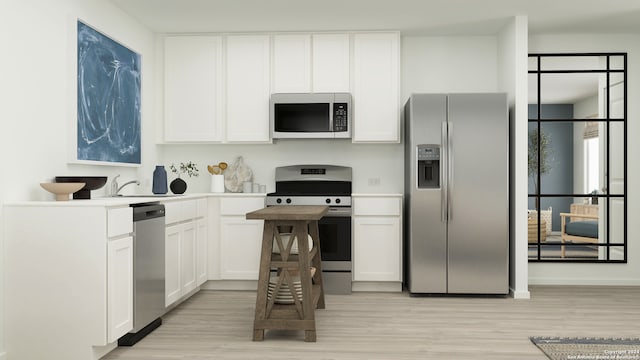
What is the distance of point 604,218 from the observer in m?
5.36

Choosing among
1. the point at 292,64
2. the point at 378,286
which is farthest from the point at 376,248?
the point at 292,64

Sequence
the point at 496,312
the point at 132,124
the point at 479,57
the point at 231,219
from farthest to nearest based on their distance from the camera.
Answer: the point at 479,57 → the point at 231,219 → the point at 132,124 → the point at 496,312

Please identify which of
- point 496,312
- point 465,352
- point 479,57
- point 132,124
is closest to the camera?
point 465,352

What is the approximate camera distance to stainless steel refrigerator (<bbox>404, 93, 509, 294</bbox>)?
470 cm

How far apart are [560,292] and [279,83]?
3.30 metres

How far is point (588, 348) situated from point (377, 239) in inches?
82.3

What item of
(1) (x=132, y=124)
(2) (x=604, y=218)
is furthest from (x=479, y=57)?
(1) (x=132, y=124)

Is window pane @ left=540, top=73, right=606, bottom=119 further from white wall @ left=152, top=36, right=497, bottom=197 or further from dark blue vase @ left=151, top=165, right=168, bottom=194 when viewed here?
dark blue vase @ left=151, top=165, right=168, bottom=194

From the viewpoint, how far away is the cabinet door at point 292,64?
5.20 metres

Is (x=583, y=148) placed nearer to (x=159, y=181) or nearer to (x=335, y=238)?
(x=335, y=238)

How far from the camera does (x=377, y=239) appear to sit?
499cm

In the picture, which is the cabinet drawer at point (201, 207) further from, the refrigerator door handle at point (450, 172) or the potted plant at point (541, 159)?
the potted plant at point (541, 159)

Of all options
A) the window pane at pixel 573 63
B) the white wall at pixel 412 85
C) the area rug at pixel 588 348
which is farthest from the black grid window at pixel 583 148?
the area rug at pixel 588 348

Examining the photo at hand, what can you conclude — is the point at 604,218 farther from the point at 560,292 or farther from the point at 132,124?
the point at 132,124
